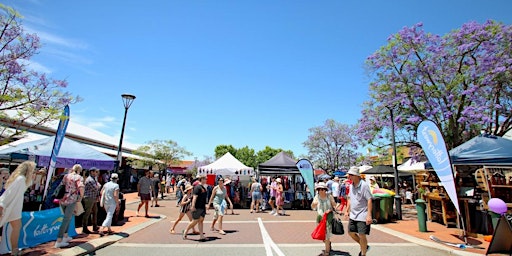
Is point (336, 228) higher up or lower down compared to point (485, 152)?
lower down

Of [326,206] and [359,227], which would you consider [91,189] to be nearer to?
[326,206]

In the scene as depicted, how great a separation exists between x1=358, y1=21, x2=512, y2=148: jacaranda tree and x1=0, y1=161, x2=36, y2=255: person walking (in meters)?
13.2

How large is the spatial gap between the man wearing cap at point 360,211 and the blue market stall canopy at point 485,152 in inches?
192

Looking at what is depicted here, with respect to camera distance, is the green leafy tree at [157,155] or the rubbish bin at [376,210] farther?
the green leafy tree at [157,155]

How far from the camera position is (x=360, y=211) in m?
5.50

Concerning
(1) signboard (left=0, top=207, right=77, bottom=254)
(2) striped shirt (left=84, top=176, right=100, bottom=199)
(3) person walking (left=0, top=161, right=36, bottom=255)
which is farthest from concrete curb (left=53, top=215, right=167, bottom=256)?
(2) striped shirt (left=84, top=176, right=100, bottom=199)

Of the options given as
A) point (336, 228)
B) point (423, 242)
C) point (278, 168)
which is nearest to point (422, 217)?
point (423, 242)

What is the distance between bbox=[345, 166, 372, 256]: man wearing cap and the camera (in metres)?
5.37

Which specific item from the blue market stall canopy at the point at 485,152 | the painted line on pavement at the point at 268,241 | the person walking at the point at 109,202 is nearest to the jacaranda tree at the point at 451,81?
the blue market stall canopy at the point at 485,152

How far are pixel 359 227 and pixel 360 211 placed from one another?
30 cm

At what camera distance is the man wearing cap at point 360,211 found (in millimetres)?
5373

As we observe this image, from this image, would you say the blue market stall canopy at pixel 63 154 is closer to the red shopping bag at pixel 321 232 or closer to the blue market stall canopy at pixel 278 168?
the blue market stall canopy at pixel 278 168

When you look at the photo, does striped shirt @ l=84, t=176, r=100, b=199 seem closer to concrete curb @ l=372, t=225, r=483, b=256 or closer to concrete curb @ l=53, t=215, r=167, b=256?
concrete curb @ l=53, t=215, r=167, b=256

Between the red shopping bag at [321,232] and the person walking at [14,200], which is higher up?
the person walking at [14,200]
